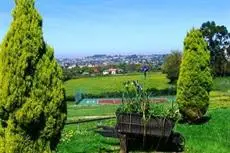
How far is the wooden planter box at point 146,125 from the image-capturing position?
1235cm

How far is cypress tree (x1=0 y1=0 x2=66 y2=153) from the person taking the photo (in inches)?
279

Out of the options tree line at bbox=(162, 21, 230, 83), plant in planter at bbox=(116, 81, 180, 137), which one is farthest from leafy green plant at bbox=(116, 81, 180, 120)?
tree line at bbox=(162, 21, 230, 83)

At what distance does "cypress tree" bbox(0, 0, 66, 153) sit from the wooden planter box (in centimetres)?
511

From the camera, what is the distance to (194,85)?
56.2 ft

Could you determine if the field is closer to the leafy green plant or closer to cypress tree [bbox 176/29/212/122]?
cypress tree [bbox 176/29/212/122]

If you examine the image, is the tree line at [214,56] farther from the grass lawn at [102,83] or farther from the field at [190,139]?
the field at [190,139]

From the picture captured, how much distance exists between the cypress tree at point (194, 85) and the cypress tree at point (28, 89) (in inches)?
396

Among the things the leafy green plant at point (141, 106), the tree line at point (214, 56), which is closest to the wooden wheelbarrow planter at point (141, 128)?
the leafy green plant at point (141, 106)

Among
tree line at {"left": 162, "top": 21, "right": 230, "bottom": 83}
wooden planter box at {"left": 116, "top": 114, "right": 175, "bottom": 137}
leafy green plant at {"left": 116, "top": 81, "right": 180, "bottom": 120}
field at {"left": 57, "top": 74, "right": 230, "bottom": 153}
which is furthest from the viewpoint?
tree line at {"left": 162, "top": 21, "right": 230, "bottom": 83}

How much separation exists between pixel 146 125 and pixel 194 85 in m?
5.14

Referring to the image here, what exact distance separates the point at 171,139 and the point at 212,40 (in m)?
65.7

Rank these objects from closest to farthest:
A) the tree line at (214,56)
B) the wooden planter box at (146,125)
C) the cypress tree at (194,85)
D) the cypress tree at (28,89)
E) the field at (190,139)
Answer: the cypress tree at (28,89) → the wooden planter box at (146,125) → the field at (190,139) → the cypress tree at (194,85) → the tree line at (214,56)

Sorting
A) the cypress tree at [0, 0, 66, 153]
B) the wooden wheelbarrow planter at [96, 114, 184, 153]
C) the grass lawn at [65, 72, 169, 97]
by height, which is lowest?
the grass lawn at [65, 72, 169, 97]

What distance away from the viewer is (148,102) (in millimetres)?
12547
